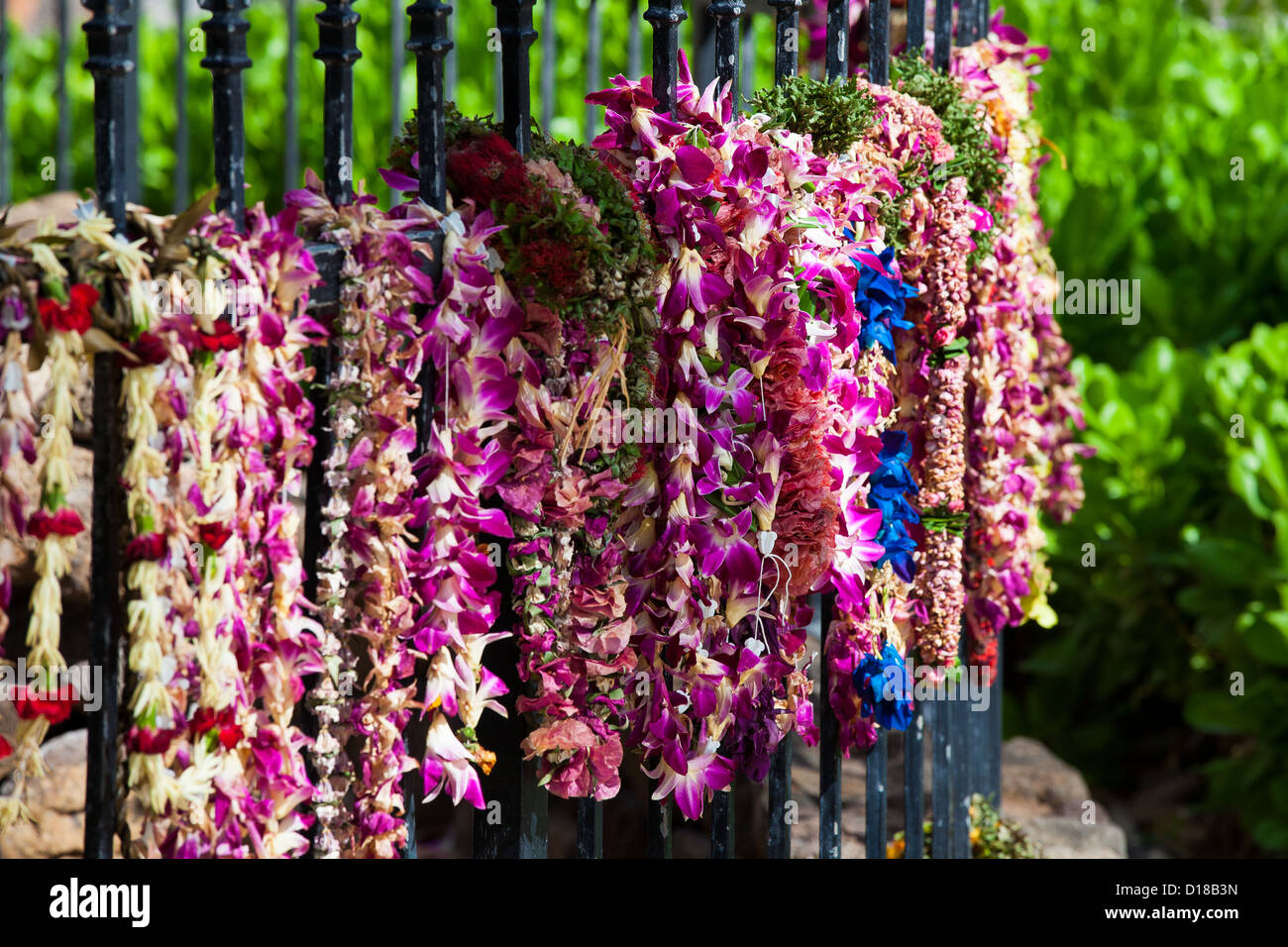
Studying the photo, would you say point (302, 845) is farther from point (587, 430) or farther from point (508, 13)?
point (508, 13)

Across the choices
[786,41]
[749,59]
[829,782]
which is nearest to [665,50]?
[786,41]

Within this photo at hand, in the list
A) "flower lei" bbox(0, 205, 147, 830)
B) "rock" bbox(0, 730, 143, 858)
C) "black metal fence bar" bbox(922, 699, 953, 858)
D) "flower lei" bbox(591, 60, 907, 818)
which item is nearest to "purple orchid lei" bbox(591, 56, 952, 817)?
"flower lei" bbox(591, 60, 907, 818)

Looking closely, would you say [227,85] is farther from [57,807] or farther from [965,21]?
[965,21]

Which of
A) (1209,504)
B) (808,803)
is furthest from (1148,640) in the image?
(808,803)

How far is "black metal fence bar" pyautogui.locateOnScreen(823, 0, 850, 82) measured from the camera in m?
2.44

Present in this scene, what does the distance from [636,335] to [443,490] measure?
1.19 feet

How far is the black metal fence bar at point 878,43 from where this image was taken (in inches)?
102

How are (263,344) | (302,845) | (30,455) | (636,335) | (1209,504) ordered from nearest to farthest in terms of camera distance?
(30,455), (263,344), (302,845), (636,335), (1209,504)

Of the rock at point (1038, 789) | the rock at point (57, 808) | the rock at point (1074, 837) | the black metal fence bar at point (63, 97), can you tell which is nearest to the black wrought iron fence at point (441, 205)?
the rock at point (1074, 837)

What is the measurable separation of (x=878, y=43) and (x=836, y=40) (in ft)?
0.59

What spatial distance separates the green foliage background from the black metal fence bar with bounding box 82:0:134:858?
2758 millimetres

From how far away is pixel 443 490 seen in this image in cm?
176

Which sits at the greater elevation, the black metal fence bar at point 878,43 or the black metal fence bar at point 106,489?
the black metal fence bar at point 878,43

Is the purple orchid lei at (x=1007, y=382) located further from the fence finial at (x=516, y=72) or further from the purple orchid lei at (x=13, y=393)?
the purple orchid lei at (x=13, y=393)
